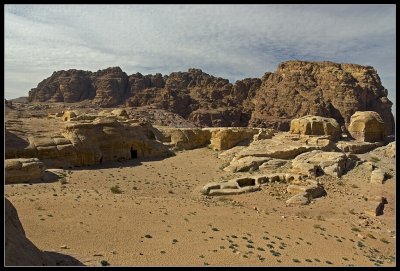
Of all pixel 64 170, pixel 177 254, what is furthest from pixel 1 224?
pixel 64 170

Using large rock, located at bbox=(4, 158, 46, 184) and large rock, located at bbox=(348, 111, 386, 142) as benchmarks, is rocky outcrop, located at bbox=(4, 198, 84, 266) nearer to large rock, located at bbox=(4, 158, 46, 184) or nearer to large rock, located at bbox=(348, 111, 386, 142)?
large rock, located at bbox=(4, 158, 46, 184)

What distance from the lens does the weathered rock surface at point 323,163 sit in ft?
84.3

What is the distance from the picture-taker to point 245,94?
328 ft

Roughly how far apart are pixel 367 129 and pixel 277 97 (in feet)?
161

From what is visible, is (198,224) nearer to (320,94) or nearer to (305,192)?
(305,192)

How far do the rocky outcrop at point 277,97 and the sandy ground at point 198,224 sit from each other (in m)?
58.2

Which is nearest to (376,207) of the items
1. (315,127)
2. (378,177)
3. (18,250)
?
(378,177)

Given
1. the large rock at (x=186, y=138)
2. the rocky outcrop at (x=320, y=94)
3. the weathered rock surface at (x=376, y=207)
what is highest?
the rocky outcrop at (x=320, y=94)

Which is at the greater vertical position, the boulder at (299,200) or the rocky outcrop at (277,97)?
the rocky outcrop at (277,97)

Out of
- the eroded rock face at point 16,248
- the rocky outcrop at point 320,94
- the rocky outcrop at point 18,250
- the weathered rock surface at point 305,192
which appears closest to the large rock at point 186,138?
the weathered rock surface at point 305,192

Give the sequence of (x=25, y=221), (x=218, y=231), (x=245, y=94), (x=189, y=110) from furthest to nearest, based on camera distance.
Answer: (x=245, y=94) → (x=189, y=110) → (x=218, y=231) → (x=25, y=221)

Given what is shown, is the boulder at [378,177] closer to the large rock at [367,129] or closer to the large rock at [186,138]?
the large rock at [367,129]

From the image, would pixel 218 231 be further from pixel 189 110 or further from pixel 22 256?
pixel 189 110

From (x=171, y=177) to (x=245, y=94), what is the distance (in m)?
75.7
